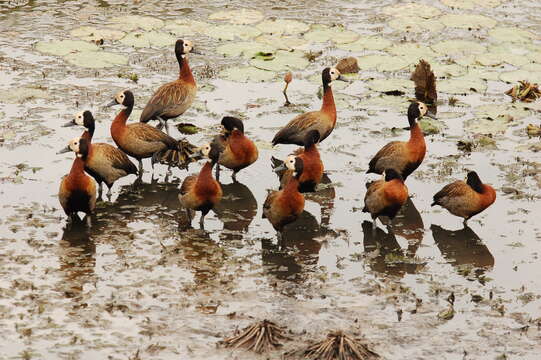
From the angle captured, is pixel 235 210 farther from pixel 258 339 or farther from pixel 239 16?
pixel 239 16

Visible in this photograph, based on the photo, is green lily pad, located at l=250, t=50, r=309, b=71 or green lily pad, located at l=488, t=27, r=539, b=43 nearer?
green lily pad, located at l=250, t=50, r=309, b=71

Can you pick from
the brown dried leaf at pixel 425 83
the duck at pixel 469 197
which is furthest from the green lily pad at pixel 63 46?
the duck at pixel 469 197

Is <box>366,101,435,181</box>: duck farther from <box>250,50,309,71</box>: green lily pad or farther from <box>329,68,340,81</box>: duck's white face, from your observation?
<box>250,50,309,71</box>: green lily pad

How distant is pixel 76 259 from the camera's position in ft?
41.3

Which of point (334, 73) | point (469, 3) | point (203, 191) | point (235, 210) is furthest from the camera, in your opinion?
point (469, 3)

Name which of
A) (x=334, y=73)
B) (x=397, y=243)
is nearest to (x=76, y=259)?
(x=397, y=243)

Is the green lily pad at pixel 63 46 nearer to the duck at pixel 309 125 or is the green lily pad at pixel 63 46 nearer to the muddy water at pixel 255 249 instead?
the muddy water at pixel 255 249

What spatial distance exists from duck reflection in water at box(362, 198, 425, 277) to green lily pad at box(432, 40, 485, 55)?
654cm

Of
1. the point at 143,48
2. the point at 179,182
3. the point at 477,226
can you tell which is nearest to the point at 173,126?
the point at 179,182

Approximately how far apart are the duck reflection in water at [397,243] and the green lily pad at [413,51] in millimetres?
5994

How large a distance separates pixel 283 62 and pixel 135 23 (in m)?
3.88

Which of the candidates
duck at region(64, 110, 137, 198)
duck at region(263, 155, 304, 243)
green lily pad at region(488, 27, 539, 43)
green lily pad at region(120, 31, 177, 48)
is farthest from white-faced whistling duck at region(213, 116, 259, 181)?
green lily pad at region(488, 27, 539, 43)

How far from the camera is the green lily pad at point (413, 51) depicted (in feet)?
65.5

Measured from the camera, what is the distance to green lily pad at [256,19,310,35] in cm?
2120
